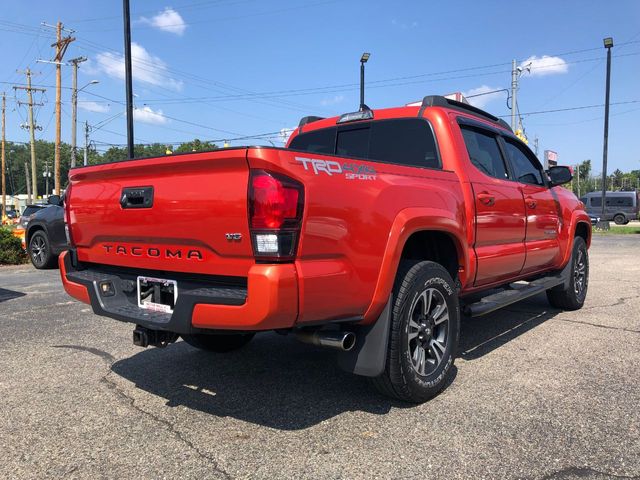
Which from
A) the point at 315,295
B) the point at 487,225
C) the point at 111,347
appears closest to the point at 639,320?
the point at 487,225

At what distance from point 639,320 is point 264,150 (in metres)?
5.18

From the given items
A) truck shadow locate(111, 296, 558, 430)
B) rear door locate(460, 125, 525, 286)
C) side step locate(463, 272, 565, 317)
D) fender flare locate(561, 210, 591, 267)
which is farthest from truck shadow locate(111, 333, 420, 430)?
fender flare locate(561, 210, 591, 267)

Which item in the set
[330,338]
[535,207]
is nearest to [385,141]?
[535,207]

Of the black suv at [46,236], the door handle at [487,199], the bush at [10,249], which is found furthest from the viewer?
the bush at [10,249]

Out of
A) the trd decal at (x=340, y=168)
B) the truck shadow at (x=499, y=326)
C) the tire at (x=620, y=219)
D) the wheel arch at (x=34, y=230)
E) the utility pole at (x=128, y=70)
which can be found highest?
the utility pole at (x=128, y=70)

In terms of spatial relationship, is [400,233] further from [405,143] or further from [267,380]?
[267,380]

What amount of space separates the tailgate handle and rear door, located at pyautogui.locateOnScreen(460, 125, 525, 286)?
7.86ft

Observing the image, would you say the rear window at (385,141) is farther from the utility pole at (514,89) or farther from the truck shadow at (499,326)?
the utility pole at (514,89)

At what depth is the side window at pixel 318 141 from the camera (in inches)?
185

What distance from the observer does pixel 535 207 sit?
16.4 feet

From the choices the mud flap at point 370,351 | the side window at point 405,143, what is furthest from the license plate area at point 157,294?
the side window at point 405,143

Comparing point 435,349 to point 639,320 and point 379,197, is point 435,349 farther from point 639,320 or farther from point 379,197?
point 639,320

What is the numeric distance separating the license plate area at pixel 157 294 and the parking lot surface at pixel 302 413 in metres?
0.71

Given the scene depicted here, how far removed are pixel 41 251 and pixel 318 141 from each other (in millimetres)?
8853
